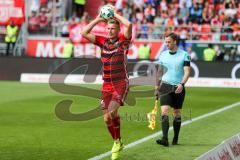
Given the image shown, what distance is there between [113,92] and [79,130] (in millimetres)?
4209

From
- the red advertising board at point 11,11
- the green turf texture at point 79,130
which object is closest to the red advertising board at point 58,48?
the red advertising board at point 11,11

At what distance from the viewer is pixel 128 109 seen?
19922 millimetres

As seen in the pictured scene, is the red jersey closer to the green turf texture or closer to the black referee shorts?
the green turf texture

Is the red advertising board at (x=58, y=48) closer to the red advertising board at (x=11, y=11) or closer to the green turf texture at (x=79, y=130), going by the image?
the red advertising board at (x=11, y=11)

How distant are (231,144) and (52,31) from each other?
31.9 m

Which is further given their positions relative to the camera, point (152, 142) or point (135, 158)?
point (152, 142)

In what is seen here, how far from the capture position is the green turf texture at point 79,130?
37.7 ft

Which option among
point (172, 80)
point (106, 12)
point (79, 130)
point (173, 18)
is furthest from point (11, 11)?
point (106, 12)

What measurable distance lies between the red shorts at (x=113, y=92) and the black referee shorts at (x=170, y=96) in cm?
165

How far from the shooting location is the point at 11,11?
3744 centimetres

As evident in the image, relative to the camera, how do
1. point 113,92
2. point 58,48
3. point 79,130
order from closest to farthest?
1. point 113,92
2. point 79,130
3. point 58,48

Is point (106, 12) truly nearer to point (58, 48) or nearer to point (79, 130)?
point (79, 130)

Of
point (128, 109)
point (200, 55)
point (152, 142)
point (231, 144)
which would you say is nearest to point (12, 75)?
point (200, 55)

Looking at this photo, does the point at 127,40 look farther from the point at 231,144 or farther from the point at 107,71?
the point at 231,144
